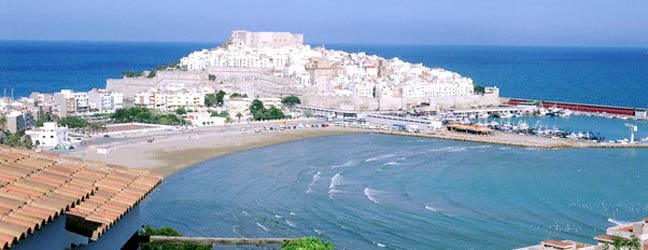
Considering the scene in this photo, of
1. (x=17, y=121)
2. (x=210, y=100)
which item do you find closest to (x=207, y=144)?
(x=17, y=121)

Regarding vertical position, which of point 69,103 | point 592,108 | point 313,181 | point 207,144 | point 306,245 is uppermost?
point 306,245

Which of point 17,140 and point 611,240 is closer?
point 611,240

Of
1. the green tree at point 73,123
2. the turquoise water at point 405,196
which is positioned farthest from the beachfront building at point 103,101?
the turquoise water at point 405,196

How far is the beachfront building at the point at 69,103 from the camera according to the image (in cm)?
2803

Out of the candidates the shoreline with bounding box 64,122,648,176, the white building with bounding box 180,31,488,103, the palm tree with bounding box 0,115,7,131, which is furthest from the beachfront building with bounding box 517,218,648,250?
the white building with bounding box 180,31,488,103

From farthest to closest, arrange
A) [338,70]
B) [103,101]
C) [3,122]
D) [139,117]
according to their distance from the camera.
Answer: [338,70] < [103,101] < [139,117] < [3,122]

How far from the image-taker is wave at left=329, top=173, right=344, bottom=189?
15803 millimetres

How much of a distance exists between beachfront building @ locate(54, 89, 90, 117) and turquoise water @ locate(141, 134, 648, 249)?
30.0 ft

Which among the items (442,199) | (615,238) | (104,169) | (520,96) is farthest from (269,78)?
(104,169)

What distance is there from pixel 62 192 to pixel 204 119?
2556cm

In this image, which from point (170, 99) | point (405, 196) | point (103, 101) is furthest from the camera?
point (170, 99)

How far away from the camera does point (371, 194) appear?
48.3 ft

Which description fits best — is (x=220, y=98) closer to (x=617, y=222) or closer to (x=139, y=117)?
(x=139, y=117)

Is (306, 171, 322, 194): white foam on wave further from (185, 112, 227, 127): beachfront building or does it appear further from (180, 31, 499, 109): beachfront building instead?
(180, 31, 499, 109): beachfront building
